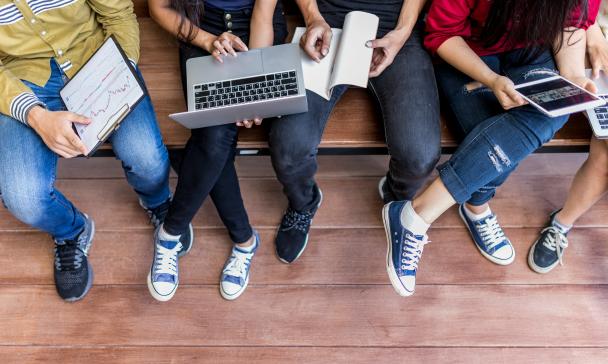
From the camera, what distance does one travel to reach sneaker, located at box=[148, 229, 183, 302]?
140 cm

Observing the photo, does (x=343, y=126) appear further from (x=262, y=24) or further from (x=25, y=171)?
(x=25, y=171)

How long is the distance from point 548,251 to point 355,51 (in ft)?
2.73

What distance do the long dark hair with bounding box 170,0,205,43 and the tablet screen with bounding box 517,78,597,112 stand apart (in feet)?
2.76

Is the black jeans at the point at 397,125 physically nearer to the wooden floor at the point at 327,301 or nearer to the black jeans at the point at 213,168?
the black jeans at the point at 213,168

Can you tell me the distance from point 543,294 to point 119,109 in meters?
1.26

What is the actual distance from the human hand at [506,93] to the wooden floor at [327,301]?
0.49 metres

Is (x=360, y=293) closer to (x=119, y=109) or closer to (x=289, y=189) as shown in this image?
(x=289, y=189)

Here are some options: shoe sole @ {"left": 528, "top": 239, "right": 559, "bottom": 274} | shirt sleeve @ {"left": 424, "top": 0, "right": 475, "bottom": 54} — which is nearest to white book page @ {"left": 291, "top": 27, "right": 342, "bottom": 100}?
shirt sleeve @ {"left": 424, "top": 0, "right": 475, "bottom": 54}

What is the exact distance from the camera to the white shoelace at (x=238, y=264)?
4.72 ft

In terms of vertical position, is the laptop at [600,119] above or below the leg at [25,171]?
above

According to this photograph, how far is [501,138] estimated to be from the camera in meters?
1.19

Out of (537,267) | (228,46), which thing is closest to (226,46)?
(228,46)

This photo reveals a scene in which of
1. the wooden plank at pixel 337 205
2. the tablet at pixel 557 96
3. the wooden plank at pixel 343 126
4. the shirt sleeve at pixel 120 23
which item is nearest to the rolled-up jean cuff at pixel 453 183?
the wooden plank at pixel 343 126

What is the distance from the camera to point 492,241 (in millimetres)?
1462
